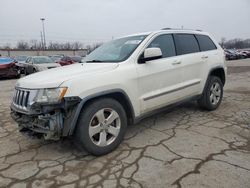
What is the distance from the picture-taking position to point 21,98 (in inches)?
122

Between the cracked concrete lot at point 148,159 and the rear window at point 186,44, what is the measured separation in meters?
1.43

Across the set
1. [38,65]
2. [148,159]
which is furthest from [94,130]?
[38,65]

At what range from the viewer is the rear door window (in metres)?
3.96

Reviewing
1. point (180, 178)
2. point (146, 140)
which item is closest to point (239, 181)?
point (180, 178)

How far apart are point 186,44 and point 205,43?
2.53ft

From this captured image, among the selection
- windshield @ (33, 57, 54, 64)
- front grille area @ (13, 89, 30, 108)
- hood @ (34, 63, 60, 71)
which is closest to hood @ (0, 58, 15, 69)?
hood @ (34, 63, 60, 71)

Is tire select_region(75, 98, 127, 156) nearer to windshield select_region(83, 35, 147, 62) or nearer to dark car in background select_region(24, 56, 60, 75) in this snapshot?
windshield select_region(83, 35, 147, 62)

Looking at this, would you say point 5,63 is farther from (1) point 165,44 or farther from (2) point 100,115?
(2) point 100,115

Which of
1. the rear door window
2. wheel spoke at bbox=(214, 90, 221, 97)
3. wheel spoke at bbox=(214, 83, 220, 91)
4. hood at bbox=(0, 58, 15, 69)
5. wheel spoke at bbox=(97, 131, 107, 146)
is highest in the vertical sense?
the rear door window

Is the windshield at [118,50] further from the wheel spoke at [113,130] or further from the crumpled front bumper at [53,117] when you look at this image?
the crumpled front bumper at [53,117]

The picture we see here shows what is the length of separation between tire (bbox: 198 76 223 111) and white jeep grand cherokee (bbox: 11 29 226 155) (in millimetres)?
195

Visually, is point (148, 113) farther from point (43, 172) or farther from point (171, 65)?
point (43, 172)

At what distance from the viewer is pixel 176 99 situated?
13.7ft

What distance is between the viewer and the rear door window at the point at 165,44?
396 centimetres
